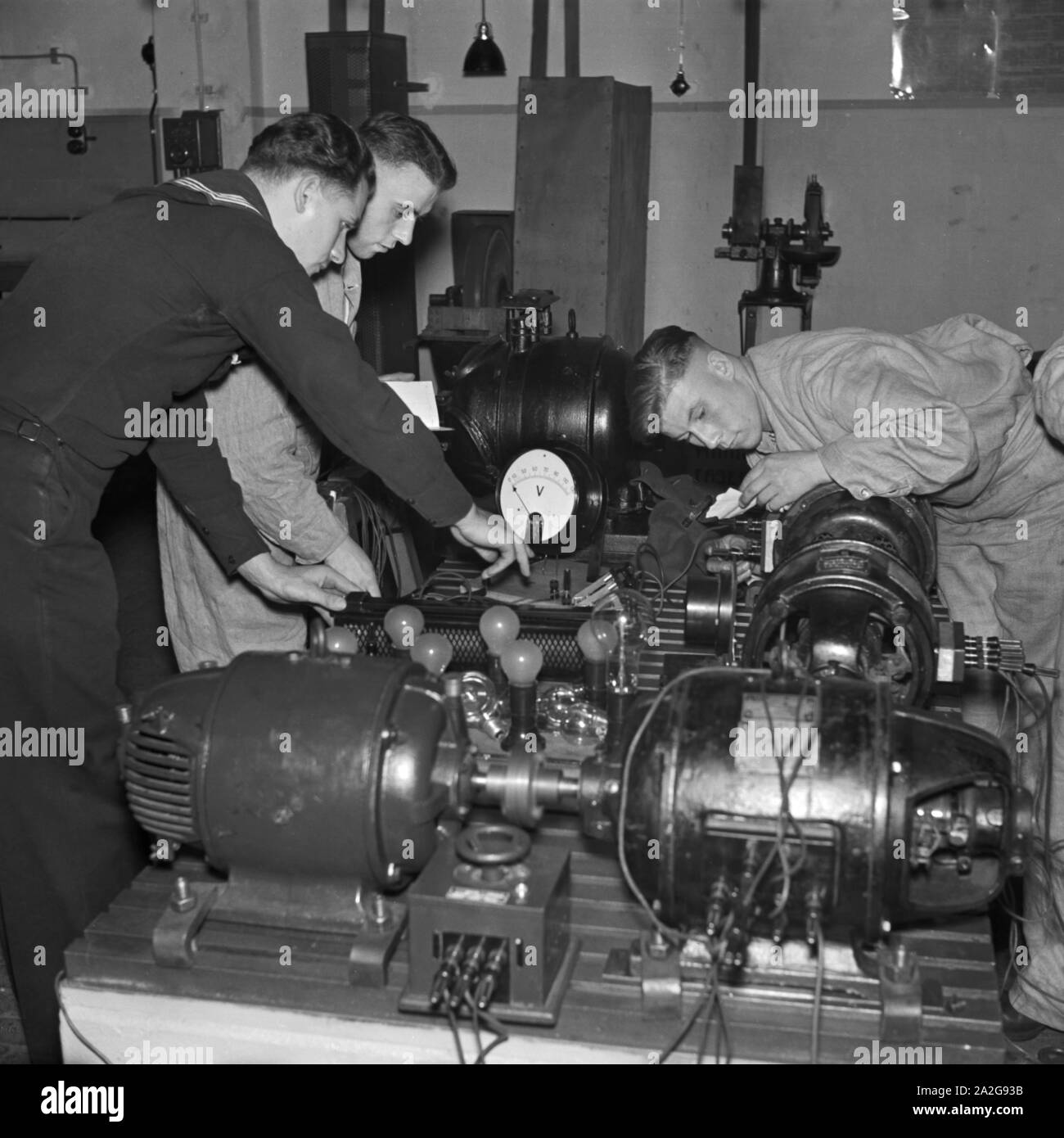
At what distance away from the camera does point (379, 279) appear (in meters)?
4.52

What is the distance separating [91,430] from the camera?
1822 mm

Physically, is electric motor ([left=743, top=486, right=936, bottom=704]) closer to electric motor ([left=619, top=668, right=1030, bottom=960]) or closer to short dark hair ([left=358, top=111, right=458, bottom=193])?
electric motor ([left=619, top=668, right=1030, bottom=960])

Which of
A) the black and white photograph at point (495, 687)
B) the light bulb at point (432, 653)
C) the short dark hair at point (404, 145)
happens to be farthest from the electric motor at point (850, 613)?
the short dark hair at point (404, 145)

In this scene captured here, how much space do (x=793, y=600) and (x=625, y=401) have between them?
4.15 ft

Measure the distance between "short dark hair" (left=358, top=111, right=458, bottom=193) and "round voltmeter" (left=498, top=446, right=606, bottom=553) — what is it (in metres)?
0.62

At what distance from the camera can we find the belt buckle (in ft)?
5.82

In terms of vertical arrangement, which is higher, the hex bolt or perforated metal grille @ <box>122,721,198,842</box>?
perforated metal grille @ <box>122,721,198,842</box>

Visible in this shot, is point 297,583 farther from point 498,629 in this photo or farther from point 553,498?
point 553,498

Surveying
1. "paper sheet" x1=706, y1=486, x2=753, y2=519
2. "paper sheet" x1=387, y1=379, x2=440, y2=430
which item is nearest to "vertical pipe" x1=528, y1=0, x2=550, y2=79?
"paper sheet" x1=387, y1=379, x2=440, y2=430

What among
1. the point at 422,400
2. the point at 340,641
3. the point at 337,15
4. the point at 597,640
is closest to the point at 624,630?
the point at 597,640

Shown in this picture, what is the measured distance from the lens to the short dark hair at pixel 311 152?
75.9 inches

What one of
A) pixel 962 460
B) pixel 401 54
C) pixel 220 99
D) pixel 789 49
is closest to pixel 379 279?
pixel 401 54

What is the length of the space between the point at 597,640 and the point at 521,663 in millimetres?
155
